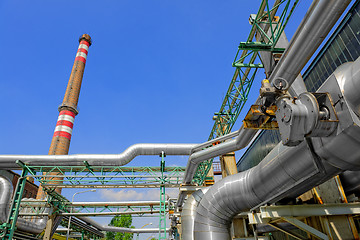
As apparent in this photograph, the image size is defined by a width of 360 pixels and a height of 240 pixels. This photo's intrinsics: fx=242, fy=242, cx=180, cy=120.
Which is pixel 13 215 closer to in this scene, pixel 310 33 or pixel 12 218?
pixel 12 218

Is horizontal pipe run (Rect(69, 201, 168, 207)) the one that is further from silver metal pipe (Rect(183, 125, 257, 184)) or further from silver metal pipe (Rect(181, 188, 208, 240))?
silver metal pipe (Rect(181, 188, 208, 240))

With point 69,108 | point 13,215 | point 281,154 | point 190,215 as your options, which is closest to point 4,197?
point 13,215

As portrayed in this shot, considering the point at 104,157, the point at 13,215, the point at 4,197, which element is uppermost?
the point at 104,157

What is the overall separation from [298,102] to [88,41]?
4901cm

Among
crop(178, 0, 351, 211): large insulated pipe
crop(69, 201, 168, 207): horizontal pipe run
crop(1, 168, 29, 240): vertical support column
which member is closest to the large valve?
crop(178, 0, 351, 211): large insulated pipe

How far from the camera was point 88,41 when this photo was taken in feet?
152

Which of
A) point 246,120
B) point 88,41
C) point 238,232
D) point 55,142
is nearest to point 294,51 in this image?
point 246,120

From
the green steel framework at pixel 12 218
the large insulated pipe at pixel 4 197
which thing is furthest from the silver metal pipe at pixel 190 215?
the large insulated pipe at pixel 4 197

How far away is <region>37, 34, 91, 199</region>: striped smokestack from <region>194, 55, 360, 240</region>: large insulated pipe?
1131 inches

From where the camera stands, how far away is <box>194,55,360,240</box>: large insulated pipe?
3377mm

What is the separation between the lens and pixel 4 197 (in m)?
16.3

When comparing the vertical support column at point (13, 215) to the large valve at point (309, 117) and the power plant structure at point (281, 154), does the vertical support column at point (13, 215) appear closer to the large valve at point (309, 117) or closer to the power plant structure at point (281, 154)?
the power plant structure at point (281, 154)

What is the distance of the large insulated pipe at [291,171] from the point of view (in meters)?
3.38

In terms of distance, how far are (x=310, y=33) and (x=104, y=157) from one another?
47.0ft
